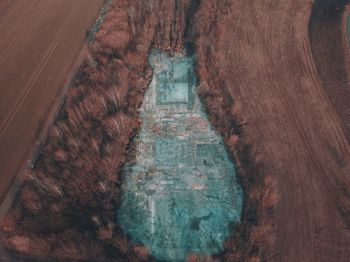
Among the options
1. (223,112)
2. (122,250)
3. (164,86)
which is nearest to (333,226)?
(223,112)

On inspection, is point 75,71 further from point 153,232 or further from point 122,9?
point 153,232

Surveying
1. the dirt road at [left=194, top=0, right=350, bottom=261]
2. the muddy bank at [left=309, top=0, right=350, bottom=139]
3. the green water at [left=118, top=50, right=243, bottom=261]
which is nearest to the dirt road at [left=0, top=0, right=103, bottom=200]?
the green water at [left=118, top=50, right=243, bottom=261]

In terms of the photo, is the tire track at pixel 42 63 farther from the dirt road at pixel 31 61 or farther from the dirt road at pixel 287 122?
the dirt road at pixel 287 122

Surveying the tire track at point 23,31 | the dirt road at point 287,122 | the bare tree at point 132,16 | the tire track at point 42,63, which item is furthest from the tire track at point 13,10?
the dirt road at point 287,122

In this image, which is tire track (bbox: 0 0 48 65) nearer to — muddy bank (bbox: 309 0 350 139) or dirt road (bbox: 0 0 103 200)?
dirt road (bbox: 0 0 103 200)

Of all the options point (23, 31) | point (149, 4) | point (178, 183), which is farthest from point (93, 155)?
point (149, 4)

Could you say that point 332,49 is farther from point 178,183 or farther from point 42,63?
point 42,63
